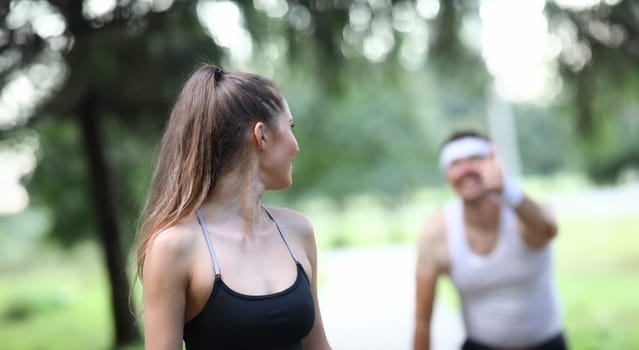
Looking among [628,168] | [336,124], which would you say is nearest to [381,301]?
[628,168]

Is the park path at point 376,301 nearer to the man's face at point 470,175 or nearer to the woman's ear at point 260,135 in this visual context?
the man's face at point 470,175

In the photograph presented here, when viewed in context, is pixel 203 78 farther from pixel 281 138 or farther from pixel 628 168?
pixel 628 168

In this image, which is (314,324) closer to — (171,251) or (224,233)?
(224,233)

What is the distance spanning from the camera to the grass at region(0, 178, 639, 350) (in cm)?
889

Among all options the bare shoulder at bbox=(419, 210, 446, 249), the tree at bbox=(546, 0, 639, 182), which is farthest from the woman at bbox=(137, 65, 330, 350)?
the tree at bbox=(546, 0, 639, 182)

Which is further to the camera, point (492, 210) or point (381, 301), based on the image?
point (381, 301)

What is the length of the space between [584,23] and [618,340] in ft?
9.49

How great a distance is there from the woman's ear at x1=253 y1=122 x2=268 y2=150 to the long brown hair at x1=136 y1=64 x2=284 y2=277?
0.06 feet

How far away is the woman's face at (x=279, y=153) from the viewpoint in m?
1.62

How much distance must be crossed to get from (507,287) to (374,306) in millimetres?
7858

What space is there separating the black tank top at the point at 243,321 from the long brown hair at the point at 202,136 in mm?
94

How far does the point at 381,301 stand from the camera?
10.9 meters

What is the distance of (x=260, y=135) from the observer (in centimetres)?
160

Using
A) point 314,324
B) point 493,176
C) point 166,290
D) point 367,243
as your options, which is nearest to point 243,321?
point 166,290
